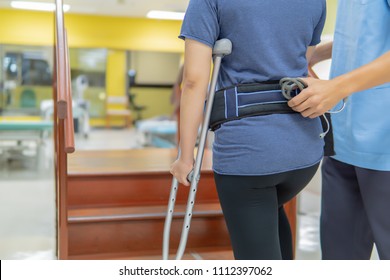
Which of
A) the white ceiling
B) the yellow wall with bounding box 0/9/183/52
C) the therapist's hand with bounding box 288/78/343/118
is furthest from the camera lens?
the yellow wall with bounding box 0/9/183/52

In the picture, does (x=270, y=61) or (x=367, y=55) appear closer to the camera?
(x=270, y=61)

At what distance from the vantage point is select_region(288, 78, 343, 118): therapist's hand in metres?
1.19

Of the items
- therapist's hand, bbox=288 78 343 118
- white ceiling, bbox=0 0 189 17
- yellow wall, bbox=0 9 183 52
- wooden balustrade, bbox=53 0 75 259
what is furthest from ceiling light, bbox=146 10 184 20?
therapist's hand, bbox=288 78 343 118

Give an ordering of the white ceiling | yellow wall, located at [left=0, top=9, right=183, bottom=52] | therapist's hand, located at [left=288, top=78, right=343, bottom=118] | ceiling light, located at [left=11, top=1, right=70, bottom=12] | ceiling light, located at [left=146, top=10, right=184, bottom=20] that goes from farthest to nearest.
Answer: yellow wall, located at [left=0, top=9, right=183, bottom=52], ceiling light, located at [left=146, top=10, right=184, bottom=20], ceiling light, located at [left=11, top=1, right=70, bottom=12], the white ceiling, therapist's hand, located at [left=288, top=78, right=343, bottom=118]

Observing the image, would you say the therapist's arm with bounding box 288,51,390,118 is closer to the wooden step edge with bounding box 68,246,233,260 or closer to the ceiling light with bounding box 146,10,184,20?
the wooden step edge with bounding box 68,246,233,260

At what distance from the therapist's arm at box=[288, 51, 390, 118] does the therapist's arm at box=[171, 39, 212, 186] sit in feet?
0.78

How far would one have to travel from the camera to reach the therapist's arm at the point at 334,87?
119 centimetres

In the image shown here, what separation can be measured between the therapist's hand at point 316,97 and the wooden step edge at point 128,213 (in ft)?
5.74

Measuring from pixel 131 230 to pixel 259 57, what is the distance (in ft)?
6.12

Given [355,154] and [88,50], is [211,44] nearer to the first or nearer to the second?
[355,154]

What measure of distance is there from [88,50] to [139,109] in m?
2.82

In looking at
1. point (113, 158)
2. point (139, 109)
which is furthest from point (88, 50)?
point (113, 158)

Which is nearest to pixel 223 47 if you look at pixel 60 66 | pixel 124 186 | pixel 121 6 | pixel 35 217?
pixel 60 66

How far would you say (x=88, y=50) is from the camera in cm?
1473
